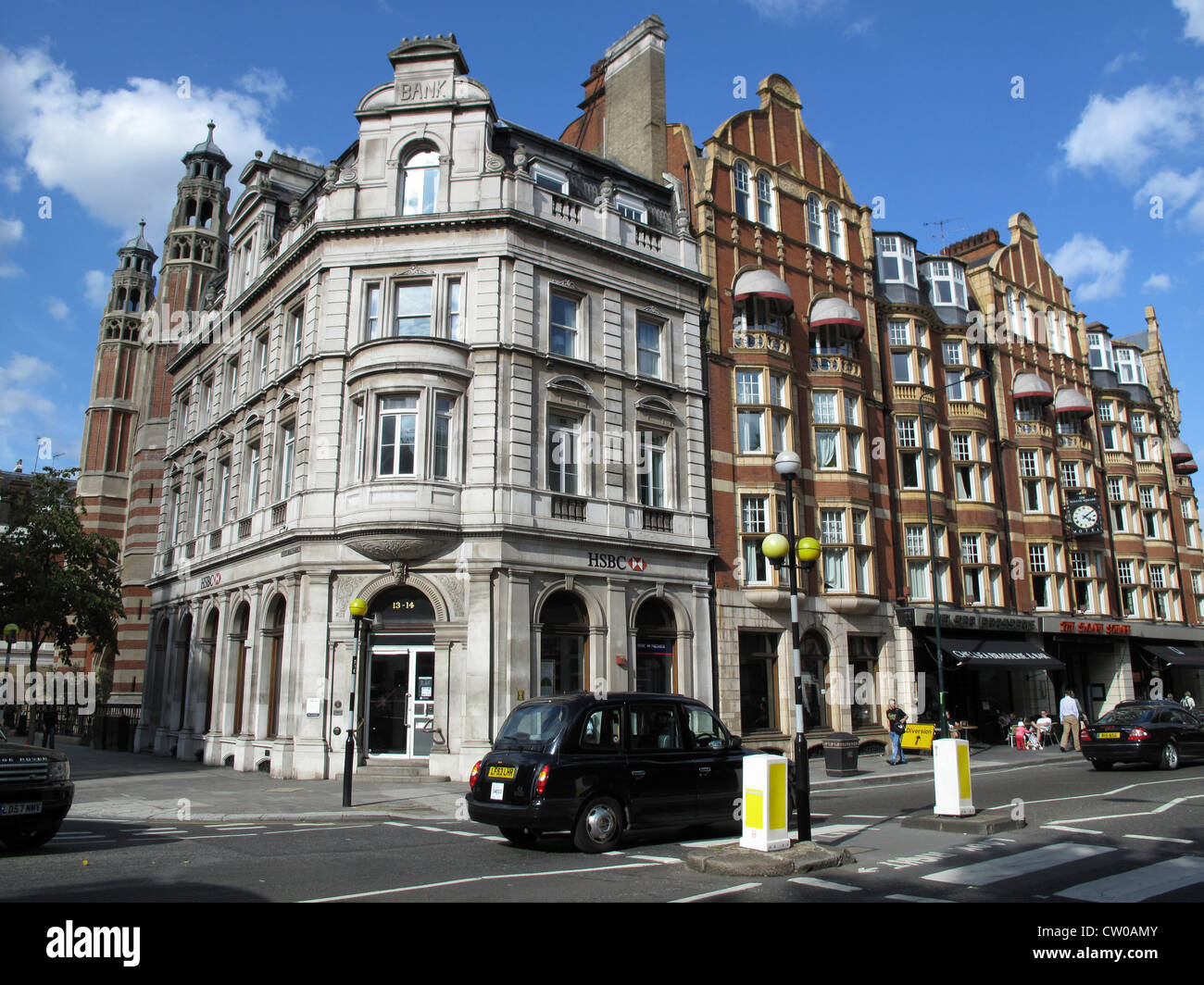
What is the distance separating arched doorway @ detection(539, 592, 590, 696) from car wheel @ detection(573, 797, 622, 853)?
10739 millimetres

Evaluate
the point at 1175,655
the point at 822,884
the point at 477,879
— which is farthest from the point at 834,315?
Answer: the point at 477,879

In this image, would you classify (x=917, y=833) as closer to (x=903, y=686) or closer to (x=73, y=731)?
(x=903, y=686)

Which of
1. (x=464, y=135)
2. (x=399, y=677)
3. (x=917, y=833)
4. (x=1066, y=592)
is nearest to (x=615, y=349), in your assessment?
(x=464, y=135)

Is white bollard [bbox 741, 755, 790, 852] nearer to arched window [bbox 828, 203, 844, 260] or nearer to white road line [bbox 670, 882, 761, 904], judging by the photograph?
white road line [bbox 670, 882, 761, 904]

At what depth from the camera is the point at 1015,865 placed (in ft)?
31.8

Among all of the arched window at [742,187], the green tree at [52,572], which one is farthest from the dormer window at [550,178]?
the green tree at [52,572]

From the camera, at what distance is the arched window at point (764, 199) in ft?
100

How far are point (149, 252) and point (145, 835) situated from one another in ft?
249

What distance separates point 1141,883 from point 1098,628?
33.2 m

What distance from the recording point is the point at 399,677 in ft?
71.4

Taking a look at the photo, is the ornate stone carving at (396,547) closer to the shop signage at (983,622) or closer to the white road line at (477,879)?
the white road line at (477,879)

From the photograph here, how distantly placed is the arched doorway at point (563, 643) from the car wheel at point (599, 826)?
10739mm

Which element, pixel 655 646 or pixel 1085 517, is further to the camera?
pixel 1085 517

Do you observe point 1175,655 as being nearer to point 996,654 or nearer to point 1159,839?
point 996,654
